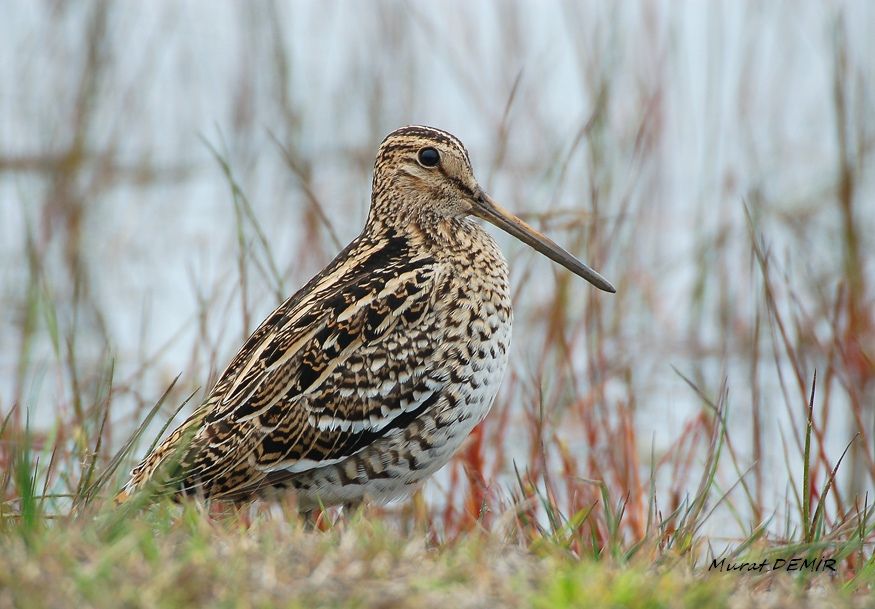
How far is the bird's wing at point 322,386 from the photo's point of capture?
4.02 metres

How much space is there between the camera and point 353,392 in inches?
162

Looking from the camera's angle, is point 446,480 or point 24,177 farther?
point 24,177

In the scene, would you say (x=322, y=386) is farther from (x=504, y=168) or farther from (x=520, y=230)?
(x=504, y=168)

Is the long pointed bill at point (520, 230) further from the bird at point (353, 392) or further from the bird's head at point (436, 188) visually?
the bird at point (353, 392)

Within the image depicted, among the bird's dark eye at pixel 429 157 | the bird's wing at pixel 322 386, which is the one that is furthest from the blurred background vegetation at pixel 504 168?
the bird's wing at pixel 322 386

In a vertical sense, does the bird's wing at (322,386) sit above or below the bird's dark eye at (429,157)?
below

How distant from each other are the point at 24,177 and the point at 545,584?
6474mm

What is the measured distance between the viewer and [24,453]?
3.24 m

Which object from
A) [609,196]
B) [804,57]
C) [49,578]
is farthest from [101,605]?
[804,57]

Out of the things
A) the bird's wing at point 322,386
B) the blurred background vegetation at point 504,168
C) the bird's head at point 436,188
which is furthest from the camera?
the blurred background vegetation at point 504,168

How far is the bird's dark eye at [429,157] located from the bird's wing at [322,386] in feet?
1.84

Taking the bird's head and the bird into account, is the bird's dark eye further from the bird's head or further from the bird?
the bird

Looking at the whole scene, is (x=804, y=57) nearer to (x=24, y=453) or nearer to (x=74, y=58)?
(x=74, y=58)

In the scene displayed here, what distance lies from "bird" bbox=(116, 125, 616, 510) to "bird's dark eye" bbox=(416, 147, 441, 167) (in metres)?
0.43
